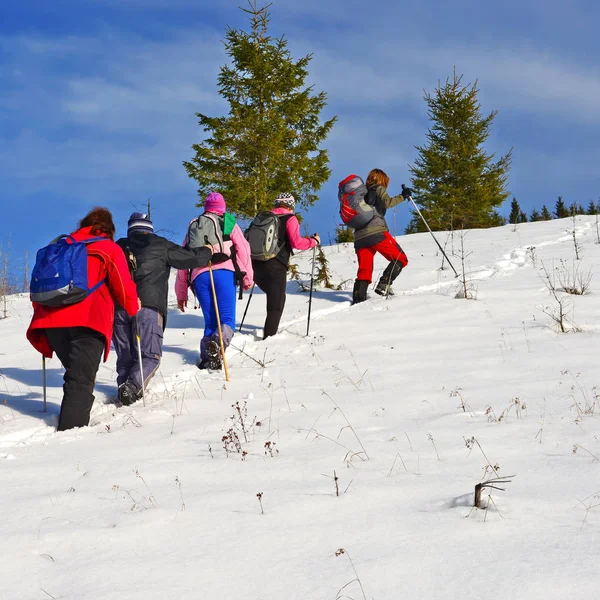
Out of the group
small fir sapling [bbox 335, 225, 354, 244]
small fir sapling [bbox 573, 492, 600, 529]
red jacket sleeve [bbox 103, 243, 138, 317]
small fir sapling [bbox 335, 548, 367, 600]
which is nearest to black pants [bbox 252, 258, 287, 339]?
red jacket sleeve [bbox 103, 243, 138, 317]

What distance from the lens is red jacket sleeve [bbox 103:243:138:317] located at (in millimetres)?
5223

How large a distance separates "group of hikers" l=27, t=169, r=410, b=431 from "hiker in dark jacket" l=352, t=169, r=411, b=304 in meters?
0.35

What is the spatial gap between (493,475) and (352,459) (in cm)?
79

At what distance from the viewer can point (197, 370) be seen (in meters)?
7.24

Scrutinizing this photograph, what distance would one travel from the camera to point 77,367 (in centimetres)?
498

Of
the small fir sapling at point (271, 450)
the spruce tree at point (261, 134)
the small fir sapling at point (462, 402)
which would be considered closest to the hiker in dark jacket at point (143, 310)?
the small fir sapling at point (271, 450)

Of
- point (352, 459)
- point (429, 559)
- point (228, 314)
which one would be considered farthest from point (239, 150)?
point (429, 559)

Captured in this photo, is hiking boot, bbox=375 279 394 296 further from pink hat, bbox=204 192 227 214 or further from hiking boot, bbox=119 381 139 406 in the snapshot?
hiking boot, bbox=119 381 139 406

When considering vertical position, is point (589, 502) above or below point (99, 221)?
below

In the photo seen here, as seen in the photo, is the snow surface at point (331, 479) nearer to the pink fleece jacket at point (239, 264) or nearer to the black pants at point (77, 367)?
the black pants at point (77, 367)

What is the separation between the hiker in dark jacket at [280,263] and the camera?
8.25 metres

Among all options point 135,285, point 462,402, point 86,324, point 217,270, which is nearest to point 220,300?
point 217,270

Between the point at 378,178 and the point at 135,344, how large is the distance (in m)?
5.49

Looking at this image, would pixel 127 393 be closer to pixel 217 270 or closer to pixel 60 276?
pixel 60 276
